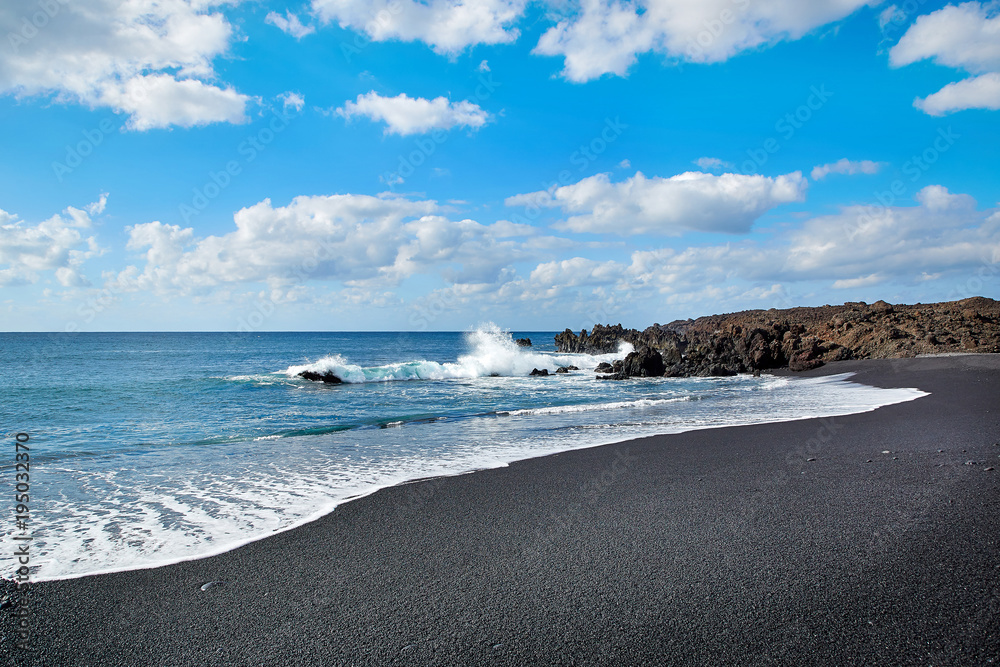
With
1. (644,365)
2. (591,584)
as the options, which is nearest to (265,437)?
(591,584)

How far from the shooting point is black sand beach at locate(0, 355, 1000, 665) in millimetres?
3090

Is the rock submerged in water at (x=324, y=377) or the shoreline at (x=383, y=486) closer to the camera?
the shoreline at (x=383, y=486)

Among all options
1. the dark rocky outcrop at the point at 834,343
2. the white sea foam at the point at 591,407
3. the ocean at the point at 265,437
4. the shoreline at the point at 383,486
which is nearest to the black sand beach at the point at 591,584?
the shoreline at the point at 383,486

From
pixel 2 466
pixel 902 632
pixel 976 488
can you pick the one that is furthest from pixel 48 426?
pixel 976 488

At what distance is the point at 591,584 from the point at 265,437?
10135 millimetres

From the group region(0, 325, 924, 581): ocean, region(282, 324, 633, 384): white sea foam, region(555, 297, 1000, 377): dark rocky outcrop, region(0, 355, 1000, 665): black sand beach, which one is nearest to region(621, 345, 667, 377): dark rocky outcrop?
region(555, 297, 1000, 377): dark rocky outcrop

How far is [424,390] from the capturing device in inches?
933

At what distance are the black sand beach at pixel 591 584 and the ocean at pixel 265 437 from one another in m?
0.86

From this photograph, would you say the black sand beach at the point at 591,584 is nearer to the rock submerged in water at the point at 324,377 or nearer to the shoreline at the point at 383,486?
the shoreline at the point at 383,486

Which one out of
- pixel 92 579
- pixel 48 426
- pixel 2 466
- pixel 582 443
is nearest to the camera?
pixel 92 579

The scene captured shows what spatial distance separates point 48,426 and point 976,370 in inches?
1193

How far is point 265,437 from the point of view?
1180 centimetres

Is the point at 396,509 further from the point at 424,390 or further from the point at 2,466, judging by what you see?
the point at 424,390

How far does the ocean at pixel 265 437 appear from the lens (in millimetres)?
5605
